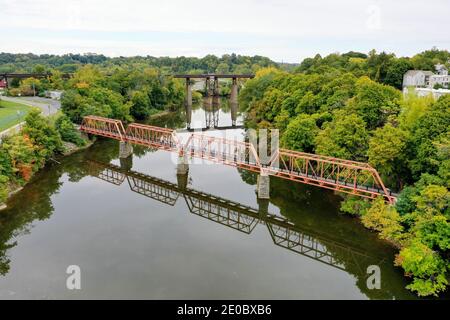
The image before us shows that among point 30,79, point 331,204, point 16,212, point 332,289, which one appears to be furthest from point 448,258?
point 30,79

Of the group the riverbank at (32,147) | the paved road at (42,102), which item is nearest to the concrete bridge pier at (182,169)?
the riverbank at (32,147)

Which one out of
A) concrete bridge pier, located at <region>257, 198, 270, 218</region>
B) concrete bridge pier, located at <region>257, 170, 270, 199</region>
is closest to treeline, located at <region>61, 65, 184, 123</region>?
concrete bridge pier, located at <region>257, 170, 270, 199</region>

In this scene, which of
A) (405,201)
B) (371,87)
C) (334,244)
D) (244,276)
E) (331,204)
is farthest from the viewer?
(371,87)

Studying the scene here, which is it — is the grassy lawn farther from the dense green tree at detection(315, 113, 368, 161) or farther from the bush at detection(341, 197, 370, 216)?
the bush at detection(341, 197, 370, 216)

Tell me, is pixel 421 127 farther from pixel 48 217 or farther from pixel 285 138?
pixel 48 217

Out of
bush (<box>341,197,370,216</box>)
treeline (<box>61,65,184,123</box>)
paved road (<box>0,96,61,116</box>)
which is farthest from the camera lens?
paved road (<box>0,96,61,116</box>)

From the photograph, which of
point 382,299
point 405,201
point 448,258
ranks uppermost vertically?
point 405,201

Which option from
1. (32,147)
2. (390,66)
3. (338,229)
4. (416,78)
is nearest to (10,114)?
(32,147)
